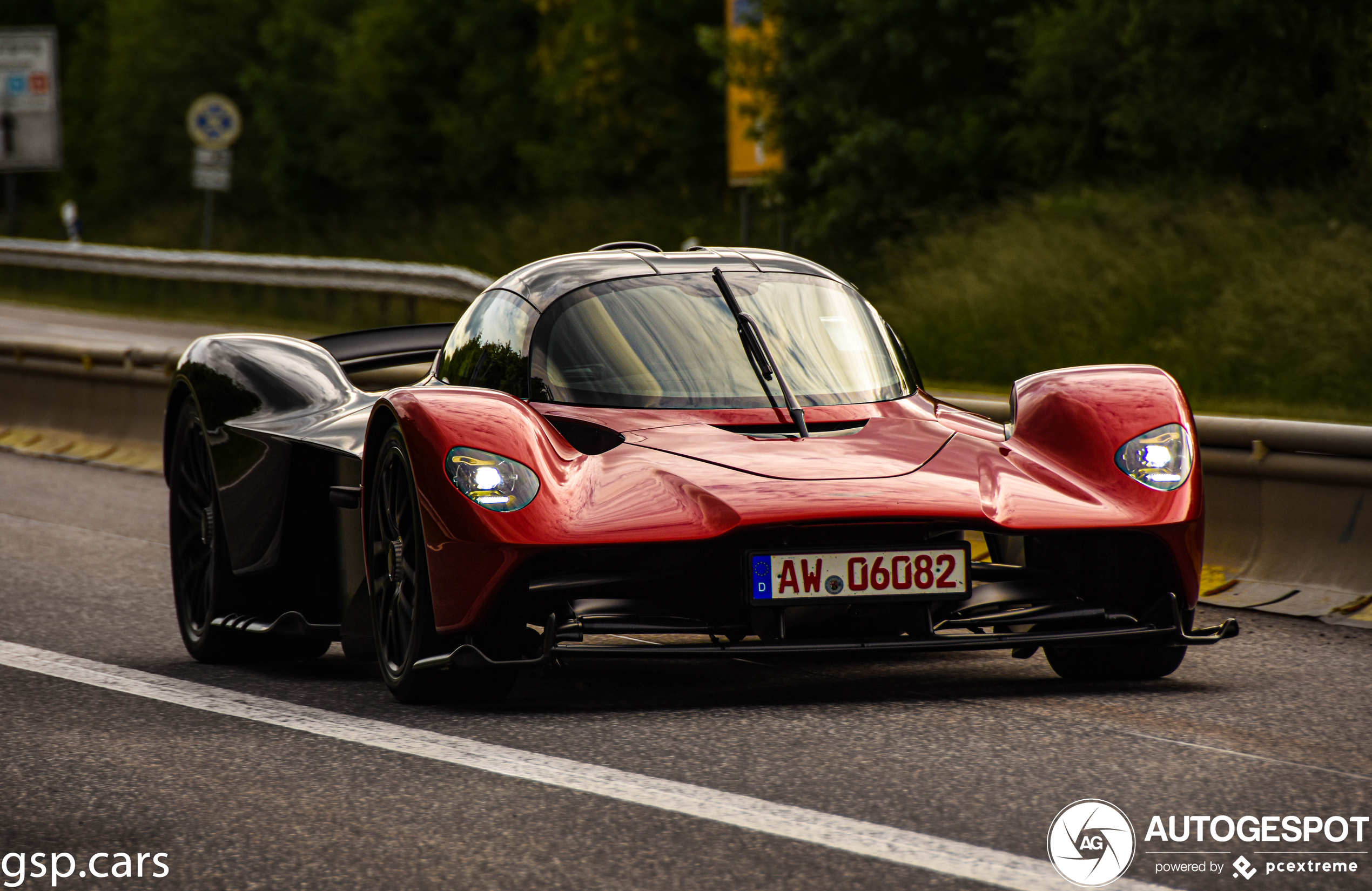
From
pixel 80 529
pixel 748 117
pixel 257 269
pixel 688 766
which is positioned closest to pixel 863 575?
pixel 688 766

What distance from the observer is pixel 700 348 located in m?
6.13

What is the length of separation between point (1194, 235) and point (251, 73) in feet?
121

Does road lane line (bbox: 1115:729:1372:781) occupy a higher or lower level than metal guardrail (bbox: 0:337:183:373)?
higher

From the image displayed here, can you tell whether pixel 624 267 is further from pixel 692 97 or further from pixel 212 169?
pixel 692 97

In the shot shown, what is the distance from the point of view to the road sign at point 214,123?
30.5 meters

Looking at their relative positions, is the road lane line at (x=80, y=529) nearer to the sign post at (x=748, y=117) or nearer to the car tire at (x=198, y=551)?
the car tire at (x=198, y=551)

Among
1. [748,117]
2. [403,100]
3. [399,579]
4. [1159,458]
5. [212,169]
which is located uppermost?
[1159,458]

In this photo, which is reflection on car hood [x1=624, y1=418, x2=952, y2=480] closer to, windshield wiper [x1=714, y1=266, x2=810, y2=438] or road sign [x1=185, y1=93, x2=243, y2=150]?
windshield wiper [x1=714, y1=266, x2=810, y2=438]

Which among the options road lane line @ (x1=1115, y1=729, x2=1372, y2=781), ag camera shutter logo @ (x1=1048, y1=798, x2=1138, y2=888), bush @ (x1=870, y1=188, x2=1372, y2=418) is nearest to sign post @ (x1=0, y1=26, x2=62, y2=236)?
bush @ (x1=870, y1=188, x2=1372, y2=418)

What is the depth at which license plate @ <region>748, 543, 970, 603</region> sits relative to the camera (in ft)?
17.4

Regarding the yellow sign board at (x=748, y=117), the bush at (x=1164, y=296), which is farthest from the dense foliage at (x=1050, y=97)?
the bush at (x=1164, y=296)

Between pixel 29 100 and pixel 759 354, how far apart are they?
112 feet

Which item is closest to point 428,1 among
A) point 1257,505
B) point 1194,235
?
point 1194,235

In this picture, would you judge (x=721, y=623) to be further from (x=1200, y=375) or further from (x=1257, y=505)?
(x=1200, y=375)
